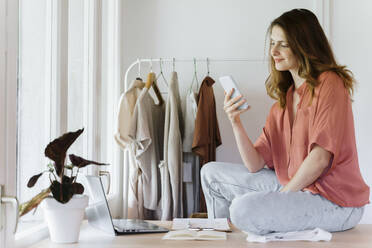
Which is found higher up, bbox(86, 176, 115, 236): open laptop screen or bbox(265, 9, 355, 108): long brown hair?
bbox(265, 9, 355, 108): long brown hair

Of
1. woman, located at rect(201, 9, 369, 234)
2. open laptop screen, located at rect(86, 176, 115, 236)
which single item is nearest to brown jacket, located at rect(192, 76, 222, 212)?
woman, located at rect(201, 9, 369, 234)

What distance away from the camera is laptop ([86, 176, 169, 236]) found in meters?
1.55

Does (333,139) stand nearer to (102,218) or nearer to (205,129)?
(102,218)

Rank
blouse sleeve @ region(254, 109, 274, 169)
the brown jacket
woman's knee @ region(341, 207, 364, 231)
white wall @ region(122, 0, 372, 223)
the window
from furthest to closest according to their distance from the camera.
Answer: white wall @ region(122, 0, 372, 223), the brown jacket, blouse sleeve @ region(254, 109, 274, 169), woman's knee @ region(341, 207, 364, 231), the window

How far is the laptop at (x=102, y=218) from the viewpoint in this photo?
1547 mm

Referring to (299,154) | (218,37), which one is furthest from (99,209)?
(218,37)

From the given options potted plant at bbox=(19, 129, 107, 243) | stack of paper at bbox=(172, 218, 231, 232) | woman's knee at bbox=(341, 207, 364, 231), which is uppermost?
potted plant at bbox=(19, 129, 107, 243)

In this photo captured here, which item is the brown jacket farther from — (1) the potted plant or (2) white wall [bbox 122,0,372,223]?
(1) the potted plant

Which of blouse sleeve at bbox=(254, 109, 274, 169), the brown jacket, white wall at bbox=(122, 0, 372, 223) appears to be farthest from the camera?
white wall at bbox=(122, 0, 372, 223)

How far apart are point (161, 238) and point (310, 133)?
0.67 metres

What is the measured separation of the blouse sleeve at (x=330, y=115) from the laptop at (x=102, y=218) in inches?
26.0

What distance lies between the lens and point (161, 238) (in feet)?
5.02

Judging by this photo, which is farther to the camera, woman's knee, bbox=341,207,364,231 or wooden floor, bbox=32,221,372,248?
woman's knee, bbox=341,207,364,231

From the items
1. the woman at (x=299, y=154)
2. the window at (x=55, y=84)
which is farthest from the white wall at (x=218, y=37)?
the woman at (x=299, y=154)
